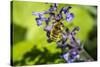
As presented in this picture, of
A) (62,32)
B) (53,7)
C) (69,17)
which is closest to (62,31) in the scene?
(62,32)

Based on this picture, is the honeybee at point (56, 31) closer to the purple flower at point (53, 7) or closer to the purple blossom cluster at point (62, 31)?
the purple blossom cluster at point (62, 31)

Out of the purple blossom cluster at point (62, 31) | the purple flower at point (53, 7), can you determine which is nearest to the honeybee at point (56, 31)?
the purple blossom cluster at point (62, 31)

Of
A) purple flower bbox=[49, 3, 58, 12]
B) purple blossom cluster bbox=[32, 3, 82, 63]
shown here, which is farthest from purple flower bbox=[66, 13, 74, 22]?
purple flower bbox=[49, 3, 58, 12]

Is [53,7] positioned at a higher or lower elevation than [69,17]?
higher

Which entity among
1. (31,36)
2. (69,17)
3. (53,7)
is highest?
(53,7)

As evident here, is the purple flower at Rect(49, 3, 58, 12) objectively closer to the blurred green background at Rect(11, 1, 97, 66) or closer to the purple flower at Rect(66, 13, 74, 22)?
the blurred green background at Rect(11, 1, 97, 66)

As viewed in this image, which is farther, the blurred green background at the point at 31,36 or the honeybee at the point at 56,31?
the honeybee at the point at 56,31

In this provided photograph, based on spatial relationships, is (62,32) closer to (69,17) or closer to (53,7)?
(69,17)

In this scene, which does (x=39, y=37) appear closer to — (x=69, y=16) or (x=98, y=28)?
(x=69, y=16)

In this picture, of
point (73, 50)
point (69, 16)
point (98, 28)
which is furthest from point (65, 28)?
point (98, 28)
